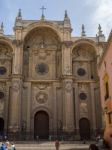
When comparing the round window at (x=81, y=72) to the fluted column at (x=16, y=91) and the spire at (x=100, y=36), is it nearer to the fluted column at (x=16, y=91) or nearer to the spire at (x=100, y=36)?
the spire at (x=100, y=36)

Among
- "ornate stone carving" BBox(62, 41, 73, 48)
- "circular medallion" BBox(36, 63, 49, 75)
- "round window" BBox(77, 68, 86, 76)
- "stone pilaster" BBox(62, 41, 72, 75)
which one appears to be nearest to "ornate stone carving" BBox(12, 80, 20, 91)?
"circular medallion" BBox(36, 63, 49, 75)

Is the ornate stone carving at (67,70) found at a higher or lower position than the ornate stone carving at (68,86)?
higher

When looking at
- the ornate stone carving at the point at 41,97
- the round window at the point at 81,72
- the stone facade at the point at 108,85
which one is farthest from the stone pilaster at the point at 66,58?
the stone facade at the point at 108,85

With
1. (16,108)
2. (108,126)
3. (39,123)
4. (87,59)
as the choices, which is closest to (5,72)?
(16,108)

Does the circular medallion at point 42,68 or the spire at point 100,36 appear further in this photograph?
the spire at point 100,36

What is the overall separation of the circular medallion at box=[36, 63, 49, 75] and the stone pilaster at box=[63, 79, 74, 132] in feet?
10.7

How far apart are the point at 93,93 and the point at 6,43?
12.2 meters

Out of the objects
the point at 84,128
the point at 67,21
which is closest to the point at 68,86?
the point at 84,128

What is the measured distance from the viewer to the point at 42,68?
30.9 meters

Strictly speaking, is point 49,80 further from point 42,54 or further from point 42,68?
point 42,54

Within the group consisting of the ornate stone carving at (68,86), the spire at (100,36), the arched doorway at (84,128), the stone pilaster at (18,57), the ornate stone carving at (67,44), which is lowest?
the arched doorway at (84,128)

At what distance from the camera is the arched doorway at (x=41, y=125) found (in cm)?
2847

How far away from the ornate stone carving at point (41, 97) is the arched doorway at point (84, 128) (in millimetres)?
4871

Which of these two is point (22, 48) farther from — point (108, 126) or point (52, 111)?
point (108, 126)
